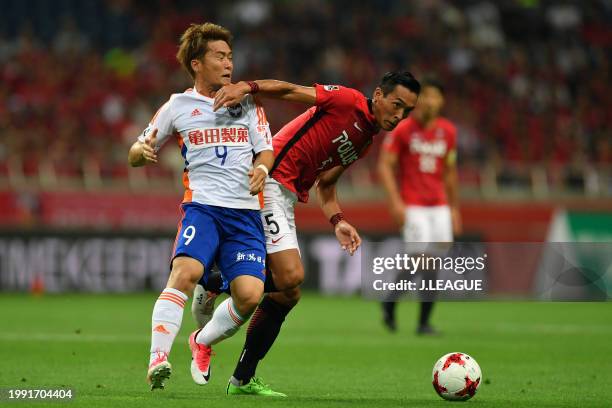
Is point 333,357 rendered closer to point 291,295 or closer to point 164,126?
point 291,295

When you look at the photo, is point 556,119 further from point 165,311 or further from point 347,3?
point 165,311

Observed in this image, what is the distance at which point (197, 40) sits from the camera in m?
6.59

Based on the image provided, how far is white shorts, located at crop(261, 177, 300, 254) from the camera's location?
6848 millimetres

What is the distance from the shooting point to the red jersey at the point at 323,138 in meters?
7.05

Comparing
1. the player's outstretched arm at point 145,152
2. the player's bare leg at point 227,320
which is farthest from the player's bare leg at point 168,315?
the player's outstretched arm at point 145,152

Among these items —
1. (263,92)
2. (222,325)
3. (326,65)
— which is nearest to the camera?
(263,92)

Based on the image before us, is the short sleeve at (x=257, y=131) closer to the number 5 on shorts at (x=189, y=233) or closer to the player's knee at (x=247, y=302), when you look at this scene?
the number 5 on shorts at (x=189, y=233)

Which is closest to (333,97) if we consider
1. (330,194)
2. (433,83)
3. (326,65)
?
(330,194)

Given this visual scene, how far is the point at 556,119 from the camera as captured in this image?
24.5 m

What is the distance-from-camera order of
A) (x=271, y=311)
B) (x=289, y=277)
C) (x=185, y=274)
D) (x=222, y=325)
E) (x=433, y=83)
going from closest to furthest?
(x=185, y=274) → (x=222, y=325) → (x=289, y=277) → (x=271, y=311) → (x=433, y=83)

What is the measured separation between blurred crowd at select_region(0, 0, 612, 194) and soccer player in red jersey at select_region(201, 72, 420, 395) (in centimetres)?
1452

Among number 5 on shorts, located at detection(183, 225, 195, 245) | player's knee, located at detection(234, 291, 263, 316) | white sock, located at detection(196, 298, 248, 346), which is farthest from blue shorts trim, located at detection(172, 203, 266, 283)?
white sock, located at detection(196, 298, 248, 346)

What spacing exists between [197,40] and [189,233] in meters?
1.20

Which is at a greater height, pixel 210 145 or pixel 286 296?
pixel 210 145
